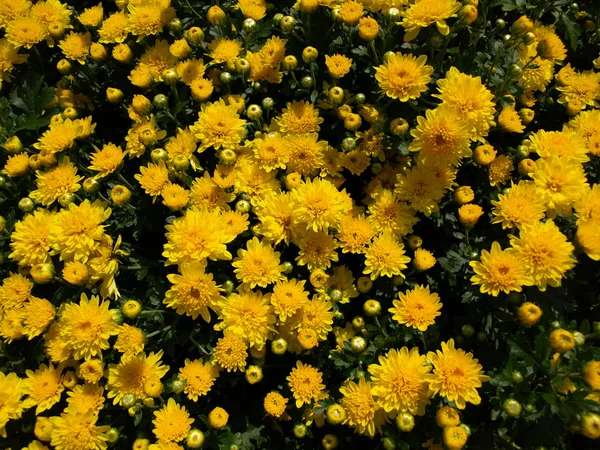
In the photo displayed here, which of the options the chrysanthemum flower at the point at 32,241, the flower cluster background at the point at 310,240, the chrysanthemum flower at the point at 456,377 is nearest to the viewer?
the chrysanthemum flower at the point at 456,377

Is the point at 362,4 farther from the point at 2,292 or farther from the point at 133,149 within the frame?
the point at 2,292

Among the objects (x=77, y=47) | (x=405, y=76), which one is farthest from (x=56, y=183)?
(x=405, y=76)

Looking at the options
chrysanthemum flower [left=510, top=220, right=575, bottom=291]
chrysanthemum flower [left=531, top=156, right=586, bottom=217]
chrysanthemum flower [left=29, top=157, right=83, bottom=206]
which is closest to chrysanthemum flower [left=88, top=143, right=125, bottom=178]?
chrysanthemum flower [left=29, top=157, right=83, bottom=206]

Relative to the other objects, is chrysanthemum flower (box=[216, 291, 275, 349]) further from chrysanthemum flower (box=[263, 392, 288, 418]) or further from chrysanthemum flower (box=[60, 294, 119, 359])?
chrysanthemum flower (box=[60, 294, 119, 359])

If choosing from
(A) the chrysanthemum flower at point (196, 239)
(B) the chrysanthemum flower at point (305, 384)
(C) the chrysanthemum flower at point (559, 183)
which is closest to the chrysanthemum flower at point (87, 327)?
(A) the chrysanthemum flower at point (196, 239)

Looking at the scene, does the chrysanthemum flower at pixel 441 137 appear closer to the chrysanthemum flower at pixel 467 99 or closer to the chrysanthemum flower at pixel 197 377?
the chrysanthemum flower at pixel 467 99

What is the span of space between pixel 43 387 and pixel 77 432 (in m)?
0.43

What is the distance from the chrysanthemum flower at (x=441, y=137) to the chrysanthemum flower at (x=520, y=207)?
0.37 meters

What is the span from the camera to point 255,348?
2.87 meters

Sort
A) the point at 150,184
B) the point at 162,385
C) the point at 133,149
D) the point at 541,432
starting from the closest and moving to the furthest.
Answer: the point at 541,432
the point at 162,385
the point at 150,184
the point at 133,149

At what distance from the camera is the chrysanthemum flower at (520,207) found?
8.93ft

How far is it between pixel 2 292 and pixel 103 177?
1037 mm

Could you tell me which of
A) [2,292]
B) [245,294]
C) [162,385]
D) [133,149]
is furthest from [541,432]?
[2,292]

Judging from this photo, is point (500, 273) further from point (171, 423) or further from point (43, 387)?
point (43, 387)
